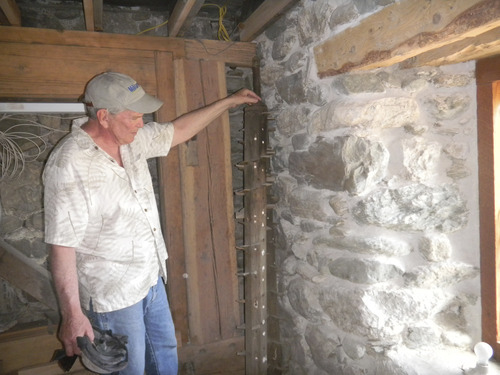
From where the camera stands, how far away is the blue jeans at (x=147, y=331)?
1.54 meters

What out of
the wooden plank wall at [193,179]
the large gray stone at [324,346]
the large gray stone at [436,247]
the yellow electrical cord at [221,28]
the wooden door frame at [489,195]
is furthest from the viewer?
the yellow electrical cord at [221,28]

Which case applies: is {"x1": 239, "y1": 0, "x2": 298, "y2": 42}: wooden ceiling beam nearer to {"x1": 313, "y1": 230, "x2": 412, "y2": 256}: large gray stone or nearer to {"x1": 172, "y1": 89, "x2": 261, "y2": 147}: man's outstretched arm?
{"x1": 172, "y1": 89, "x2": 261, "y2": 147}: man's outstretched arm

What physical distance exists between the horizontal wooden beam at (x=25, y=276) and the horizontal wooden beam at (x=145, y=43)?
47.9 inches

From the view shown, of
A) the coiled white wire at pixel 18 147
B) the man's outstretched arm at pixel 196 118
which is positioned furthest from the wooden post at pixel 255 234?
the coiled white wire at pixel 18 147

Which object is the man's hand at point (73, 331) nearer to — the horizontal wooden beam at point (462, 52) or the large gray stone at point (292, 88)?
the large gray stone at point (292, 88)

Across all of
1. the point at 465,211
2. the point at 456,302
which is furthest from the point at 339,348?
the point at 465,211

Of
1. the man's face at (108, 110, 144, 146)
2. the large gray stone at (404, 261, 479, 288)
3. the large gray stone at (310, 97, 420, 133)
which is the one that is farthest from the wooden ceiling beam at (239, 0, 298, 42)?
the large gray stone at (404, 261, 479, 288)

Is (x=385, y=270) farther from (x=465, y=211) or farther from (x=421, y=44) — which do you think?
(x=421, y=44)

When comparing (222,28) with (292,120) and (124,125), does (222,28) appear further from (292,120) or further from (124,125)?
(124,125)

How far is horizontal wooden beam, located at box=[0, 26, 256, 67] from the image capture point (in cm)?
195

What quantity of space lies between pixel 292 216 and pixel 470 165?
3.17 ft

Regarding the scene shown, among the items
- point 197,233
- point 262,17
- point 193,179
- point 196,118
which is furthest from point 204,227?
point 262,17

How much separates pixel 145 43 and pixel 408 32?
5.01ft

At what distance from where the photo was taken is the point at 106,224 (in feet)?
4.93
